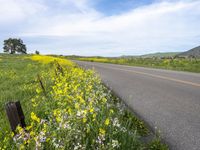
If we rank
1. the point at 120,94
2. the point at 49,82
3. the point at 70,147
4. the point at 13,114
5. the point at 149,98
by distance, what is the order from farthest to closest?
the point at 49,82, the point at 120,94, the point at 149,98, the point at 13,114, the point at 70,147

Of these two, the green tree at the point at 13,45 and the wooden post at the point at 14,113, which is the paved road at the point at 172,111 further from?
the green tree at the point at 13,45

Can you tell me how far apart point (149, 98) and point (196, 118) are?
2.37 m

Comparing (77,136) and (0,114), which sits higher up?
(77,136)

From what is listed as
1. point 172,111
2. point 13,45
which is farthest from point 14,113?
point 13,45

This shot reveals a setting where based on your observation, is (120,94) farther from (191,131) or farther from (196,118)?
(191,131)

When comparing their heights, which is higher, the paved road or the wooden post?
the wooden post

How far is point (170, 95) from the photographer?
8.37m

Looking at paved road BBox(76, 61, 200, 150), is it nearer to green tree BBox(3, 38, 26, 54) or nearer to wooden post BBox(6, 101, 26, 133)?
wooden post BBox(6, 101, 26, 133)

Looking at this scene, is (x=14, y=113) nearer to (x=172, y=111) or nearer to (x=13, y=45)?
(x=172, y=111)

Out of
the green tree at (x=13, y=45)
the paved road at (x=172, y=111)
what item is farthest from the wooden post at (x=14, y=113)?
the green tree at (x=13, y=45)

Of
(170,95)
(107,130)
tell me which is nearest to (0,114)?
(107,130)

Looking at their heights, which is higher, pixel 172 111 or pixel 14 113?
pixel 14 113

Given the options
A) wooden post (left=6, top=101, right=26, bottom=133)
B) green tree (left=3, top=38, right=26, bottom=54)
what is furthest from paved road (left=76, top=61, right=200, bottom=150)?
green tree (left=3, top=38, right=26, bottom=54)

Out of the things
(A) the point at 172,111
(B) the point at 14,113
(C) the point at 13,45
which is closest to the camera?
(B) the point at 14,113
